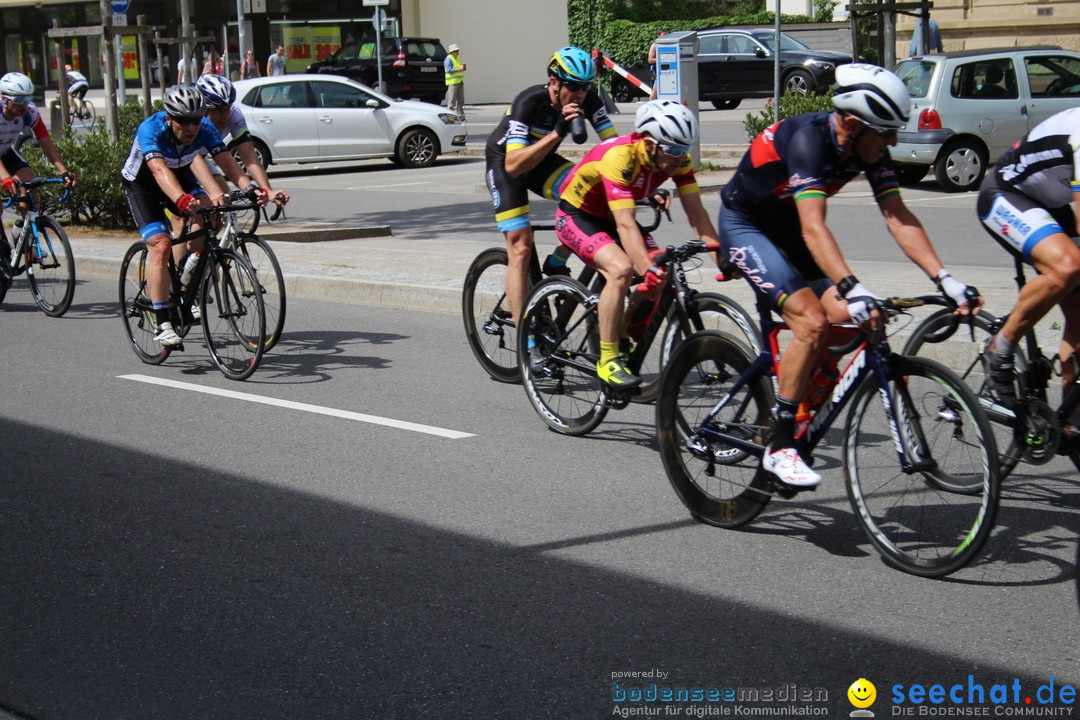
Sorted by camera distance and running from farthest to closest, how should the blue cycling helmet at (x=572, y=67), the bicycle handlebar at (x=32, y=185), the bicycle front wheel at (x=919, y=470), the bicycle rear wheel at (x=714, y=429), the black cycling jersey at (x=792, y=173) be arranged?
the bicycle handlebar at (x=32, y=185)
the blue cycling helmet at (x=572, y=67)
the bicycle rear wheel at (x=714, y=429)
the black cycling jersey at (x=792, y=173)
the bicycle front wheel at (x=919, y=470)

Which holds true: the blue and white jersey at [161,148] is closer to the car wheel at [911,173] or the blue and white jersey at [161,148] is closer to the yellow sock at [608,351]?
the yellow sock at [608,351]

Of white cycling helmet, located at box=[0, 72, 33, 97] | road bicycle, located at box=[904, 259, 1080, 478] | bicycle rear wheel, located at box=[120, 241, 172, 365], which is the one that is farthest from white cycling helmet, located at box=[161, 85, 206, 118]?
road bicycle, located at box=[904, 259, 1080, 478]

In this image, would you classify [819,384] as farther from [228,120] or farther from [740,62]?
[740,62]

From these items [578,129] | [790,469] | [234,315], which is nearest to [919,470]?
[790,469]

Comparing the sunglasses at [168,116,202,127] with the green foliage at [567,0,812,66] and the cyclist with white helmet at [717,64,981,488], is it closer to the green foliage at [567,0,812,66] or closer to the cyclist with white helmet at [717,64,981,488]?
the cyclist with white helmet at [717,64,981,488]

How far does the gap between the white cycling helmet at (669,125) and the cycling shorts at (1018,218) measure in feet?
4.18

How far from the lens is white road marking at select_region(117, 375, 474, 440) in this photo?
23.8 feet

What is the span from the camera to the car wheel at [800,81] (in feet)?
112

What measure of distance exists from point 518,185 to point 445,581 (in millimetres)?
3432

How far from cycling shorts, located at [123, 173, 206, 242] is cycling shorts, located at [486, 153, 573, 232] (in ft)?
7.29

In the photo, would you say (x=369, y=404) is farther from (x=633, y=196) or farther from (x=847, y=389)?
(x=847, y=389)

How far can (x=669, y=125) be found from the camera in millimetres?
5973

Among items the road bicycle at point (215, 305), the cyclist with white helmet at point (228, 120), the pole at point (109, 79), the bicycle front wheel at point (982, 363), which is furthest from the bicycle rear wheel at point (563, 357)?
the pole at point (109, 79)

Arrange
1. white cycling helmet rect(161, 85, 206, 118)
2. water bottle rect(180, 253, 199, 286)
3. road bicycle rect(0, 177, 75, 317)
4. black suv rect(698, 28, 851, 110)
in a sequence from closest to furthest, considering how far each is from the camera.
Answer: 1. white cycling helmet rect(161, 85, 206, 118)
2. water bottle rect(180, 253, 199, 286)
3. road bicycle rect(0, 177, 75, 317)
4. black suv rect(698, 28, 851, 110)
